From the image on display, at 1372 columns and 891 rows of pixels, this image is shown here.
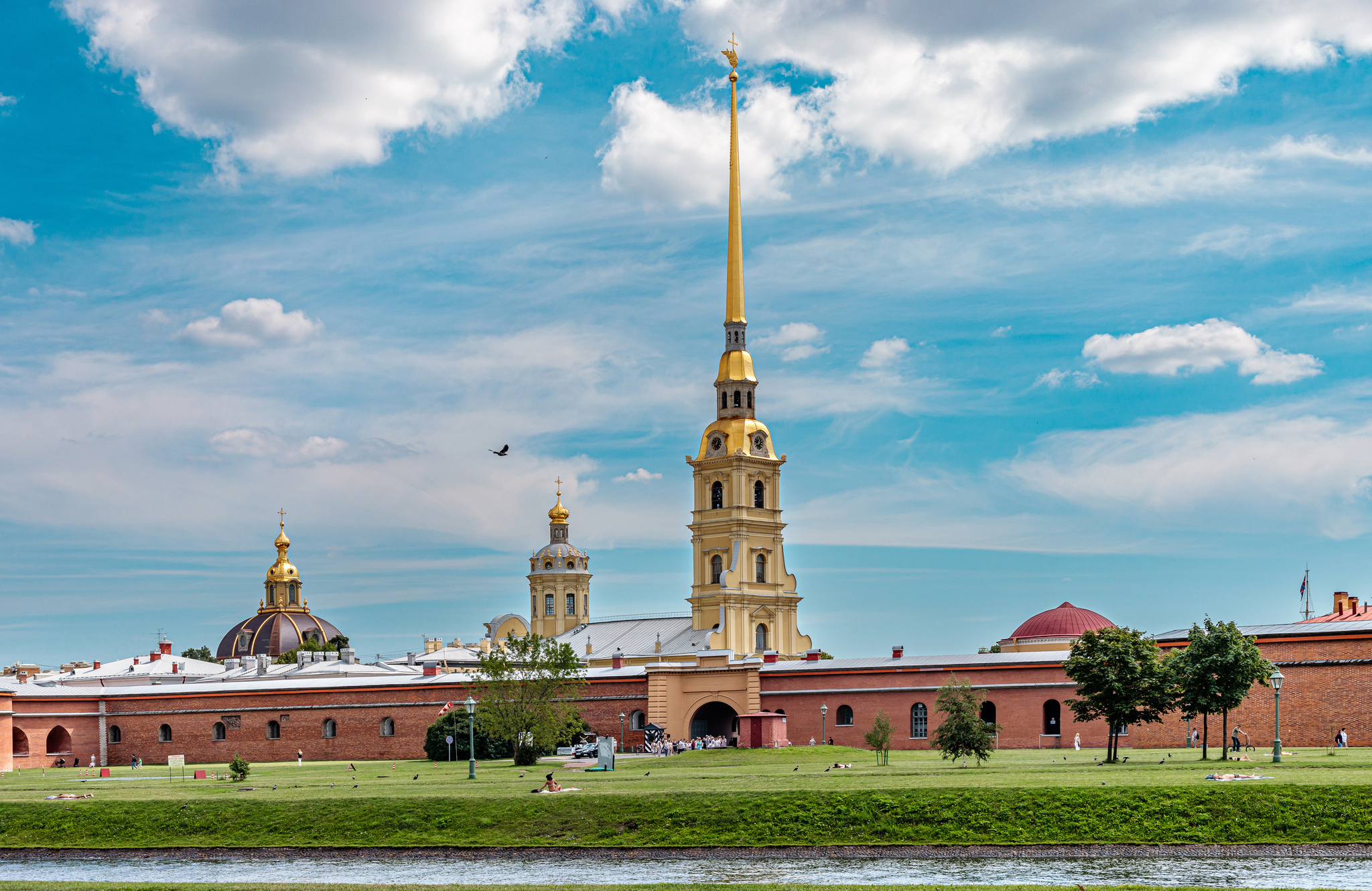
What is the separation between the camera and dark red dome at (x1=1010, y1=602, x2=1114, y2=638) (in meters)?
73.9

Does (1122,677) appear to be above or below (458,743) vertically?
above

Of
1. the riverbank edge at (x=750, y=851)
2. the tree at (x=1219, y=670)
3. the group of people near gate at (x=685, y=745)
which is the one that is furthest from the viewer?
the group of people near gate at (x=685, y=745)

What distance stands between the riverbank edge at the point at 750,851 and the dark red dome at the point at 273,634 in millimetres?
88311

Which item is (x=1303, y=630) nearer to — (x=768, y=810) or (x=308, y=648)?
A: (x=768, y=810)

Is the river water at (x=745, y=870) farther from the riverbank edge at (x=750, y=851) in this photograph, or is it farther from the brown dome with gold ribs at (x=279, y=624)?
the brown dome with gold ribs at (x=279, y=624)

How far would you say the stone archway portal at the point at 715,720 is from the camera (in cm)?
6316

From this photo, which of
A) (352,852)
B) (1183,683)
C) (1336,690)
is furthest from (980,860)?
(1336,690)

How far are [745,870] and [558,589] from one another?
7756 cm

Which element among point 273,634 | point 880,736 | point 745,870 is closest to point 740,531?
point 880,736

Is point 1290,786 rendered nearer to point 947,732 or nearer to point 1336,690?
point 947,732

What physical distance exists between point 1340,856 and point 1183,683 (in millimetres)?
14370

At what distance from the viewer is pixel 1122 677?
39.3 meters

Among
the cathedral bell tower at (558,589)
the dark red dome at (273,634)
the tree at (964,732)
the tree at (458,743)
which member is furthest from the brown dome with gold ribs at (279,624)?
the tree at (964,732)

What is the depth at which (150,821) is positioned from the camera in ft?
107
